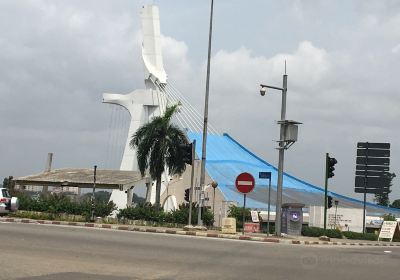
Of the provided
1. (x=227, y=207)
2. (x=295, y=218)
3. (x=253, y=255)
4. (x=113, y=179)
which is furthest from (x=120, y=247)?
(x=113, y=179)

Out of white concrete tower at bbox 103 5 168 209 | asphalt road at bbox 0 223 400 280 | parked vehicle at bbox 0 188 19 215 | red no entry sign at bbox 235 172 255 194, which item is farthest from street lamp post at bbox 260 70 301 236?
white concrete tower at bbox 103 5 168 209

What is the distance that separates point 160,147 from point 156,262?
23788mm

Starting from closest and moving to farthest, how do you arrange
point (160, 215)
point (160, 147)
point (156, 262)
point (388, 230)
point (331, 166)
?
point (156, 262) < point (331, 166) < point (160, 215) < point (388, 230) < point (160, 147)

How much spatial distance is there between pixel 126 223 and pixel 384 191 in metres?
16.2

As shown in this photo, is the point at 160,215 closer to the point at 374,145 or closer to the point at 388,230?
the point at 374,145

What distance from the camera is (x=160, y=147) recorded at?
3631 centimetres

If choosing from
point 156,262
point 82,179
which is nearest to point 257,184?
point 82,179

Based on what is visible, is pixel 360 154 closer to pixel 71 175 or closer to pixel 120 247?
pixel 120 247

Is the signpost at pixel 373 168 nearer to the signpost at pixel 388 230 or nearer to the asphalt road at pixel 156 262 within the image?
the signpost at pixel 388 230

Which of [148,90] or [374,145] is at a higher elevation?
[148,90]

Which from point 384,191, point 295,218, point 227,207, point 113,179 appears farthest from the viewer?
point 113,179

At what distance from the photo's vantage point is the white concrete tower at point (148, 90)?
240ft

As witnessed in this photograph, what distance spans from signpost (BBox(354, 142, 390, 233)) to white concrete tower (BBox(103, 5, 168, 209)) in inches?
1586

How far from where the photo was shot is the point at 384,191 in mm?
35281
